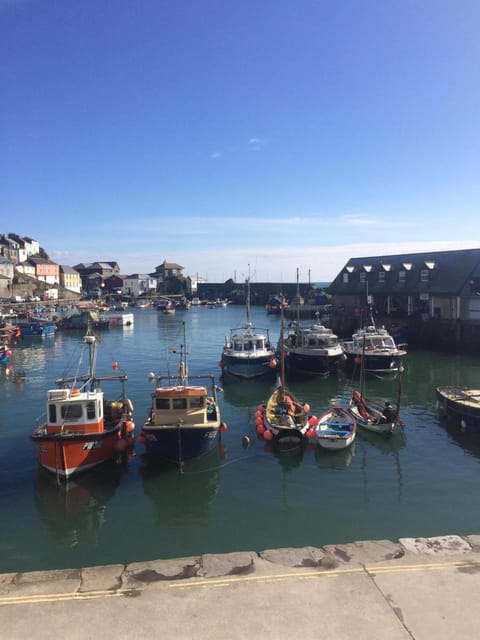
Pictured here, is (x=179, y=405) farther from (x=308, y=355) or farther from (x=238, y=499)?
(x=308, y=355)

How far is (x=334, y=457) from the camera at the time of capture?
77.7 ft

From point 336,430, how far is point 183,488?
29.1ft

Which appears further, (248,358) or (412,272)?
(412,272)

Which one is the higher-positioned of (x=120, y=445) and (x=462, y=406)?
(x=462, y=406)

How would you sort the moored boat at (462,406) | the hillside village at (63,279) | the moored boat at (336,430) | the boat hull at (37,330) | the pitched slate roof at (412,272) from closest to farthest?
the moored boat at (336,430), the moored boat at (462,406), the pitched slate roof at (412,272), the boat hull at (37,330), the hillside village at (63,279)

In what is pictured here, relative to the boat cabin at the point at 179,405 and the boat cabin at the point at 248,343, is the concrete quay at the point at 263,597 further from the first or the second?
the boat cabin at the point at 248,343

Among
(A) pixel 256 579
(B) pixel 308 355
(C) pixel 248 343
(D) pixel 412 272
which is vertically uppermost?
(D) pixel 412 272

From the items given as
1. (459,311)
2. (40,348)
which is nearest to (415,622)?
(459,311)

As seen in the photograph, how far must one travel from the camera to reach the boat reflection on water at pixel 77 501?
1694 centimetres

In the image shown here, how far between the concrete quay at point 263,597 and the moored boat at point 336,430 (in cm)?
1113

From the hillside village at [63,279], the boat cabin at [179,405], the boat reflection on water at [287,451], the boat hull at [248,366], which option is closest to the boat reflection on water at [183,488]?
the boat cabin at [179,405]

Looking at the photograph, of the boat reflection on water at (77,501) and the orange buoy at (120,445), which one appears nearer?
the boat reflection on water at (77,501)

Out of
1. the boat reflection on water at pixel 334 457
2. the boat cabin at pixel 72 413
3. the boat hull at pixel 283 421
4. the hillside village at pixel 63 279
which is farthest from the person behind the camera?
the hillside village at pixel 63 279

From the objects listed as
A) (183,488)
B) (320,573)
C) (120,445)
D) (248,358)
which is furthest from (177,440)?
(248,358)
